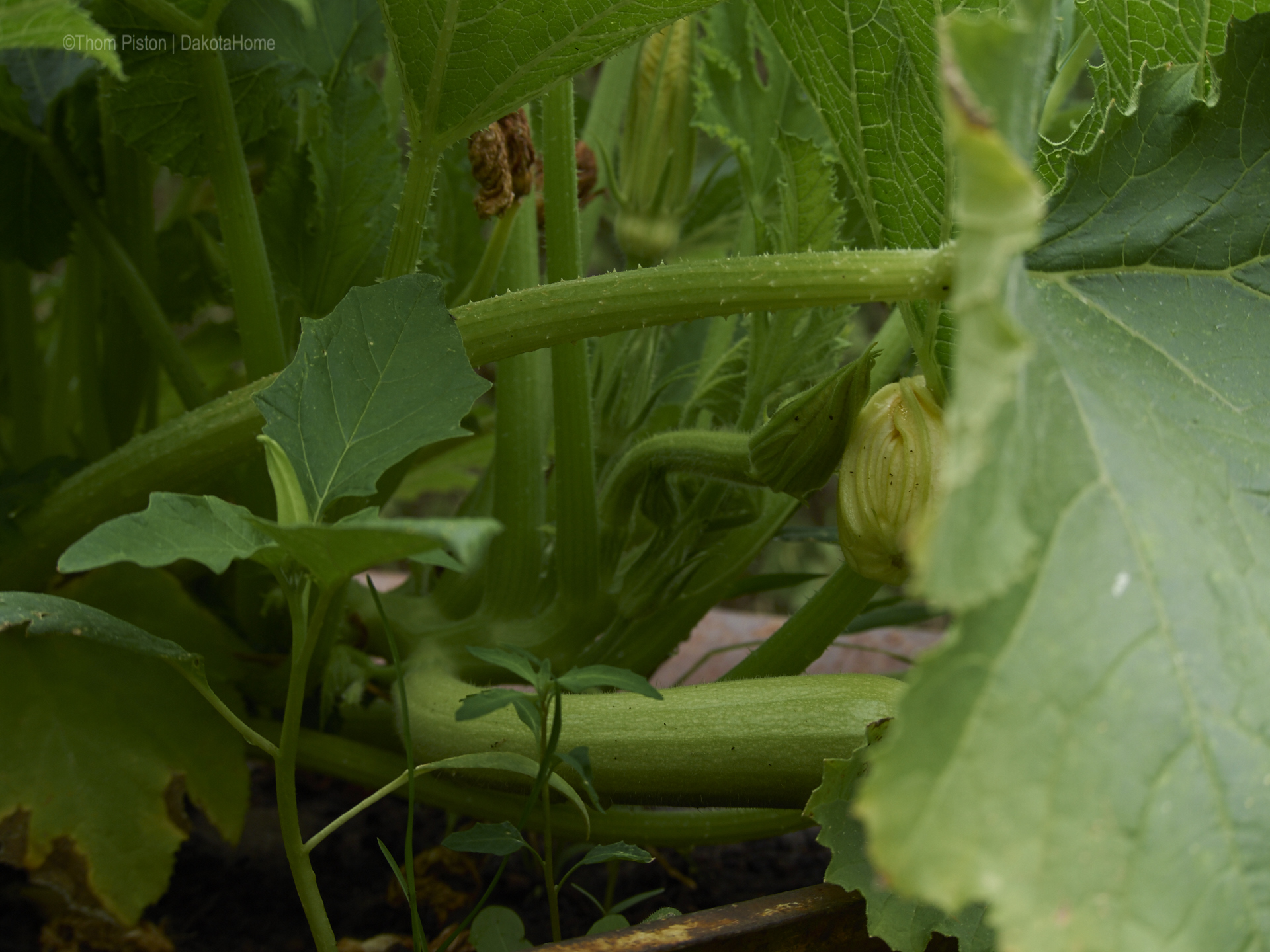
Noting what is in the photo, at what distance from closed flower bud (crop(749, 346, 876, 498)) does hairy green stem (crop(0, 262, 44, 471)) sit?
769 mm

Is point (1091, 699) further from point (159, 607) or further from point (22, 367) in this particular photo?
point (22, 367)

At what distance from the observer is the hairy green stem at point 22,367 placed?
1.01 m

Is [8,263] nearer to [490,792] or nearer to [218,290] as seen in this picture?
[218,290]

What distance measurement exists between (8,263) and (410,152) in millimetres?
566

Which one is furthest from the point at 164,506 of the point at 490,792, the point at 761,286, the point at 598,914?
the point at 598,914

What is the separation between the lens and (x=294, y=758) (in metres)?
0.48

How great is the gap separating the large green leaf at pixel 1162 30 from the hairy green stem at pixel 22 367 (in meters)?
0.96

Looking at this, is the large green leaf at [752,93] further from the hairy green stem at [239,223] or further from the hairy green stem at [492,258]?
the hairy green stem at [239,223]

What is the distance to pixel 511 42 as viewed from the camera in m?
0.60

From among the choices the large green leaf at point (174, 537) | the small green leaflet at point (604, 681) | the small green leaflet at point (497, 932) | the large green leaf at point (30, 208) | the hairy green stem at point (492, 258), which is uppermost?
the large green leaf at point (30, 208)

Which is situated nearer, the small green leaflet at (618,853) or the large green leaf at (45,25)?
the large green leaf at (45,25)

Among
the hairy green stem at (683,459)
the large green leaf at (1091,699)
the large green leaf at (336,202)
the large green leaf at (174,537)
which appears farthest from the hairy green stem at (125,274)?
the large green leaf at (1091,699)

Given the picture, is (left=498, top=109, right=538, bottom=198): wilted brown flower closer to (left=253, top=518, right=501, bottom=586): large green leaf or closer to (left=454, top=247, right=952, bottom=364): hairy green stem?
(left=454, top=247, right=952, bottom=364): hairy green stem

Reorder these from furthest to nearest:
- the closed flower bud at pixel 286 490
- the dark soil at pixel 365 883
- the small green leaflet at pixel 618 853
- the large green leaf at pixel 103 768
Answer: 1. the dark soil at pixel 365 883
2. the large green leaf at pixel 103 768
3. the small green leaflet at pixel 618 853
4. the closed flower bud at pixel 286 490
